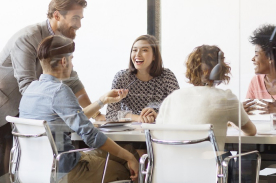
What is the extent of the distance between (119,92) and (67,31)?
1.81 feet

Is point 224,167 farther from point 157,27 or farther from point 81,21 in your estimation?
point 81,21

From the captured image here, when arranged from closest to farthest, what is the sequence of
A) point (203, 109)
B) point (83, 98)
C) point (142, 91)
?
point (203, 109) < point (142, 91) < point (83, 98)

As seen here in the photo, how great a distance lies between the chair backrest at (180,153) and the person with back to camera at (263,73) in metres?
0.50

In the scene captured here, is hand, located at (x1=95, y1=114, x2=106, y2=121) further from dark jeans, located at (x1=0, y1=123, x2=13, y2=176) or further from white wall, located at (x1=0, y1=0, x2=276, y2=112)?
dark jeans, located at (x1=0, y1=123, x2=13, y2=176)

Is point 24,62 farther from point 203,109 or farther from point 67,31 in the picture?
point 203,109

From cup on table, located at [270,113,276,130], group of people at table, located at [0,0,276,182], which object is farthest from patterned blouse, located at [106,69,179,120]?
cup on table, located at [270,113,276,130]

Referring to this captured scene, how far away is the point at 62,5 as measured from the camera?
9.93 feet

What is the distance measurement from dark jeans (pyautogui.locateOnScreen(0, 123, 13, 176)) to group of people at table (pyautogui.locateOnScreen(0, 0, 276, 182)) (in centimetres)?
21

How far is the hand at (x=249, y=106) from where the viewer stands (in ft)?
8.98

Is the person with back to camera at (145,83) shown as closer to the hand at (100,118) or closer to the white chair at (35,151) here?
the hand at (100,118)

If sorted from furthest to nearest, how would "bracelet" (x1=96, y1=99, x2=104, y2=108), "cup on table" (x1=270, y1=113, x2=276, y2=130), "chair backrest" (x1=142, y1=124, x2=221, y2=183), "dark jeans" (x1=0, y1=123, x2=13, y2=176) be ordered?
"dark jeans" (x1=0, y1=123, x2=13, y2=176), "bracelet" (x1=96, y1=99, x2=104, y2=108), "cup on table" (x1=270, y1=113, x2=276, y2=130), "chair backrest" (x1=142, y1=124, x2=221, y2=183)

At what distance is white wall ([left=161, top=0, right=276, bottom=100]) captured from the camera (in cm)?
276

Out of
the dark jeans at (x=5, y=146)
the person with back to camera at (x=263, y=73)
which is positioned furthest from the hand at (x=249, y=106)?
the dark jeans at (x=5, y=146)

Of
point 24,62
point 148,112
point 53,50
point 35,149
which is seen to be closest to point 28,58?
point 24,62
